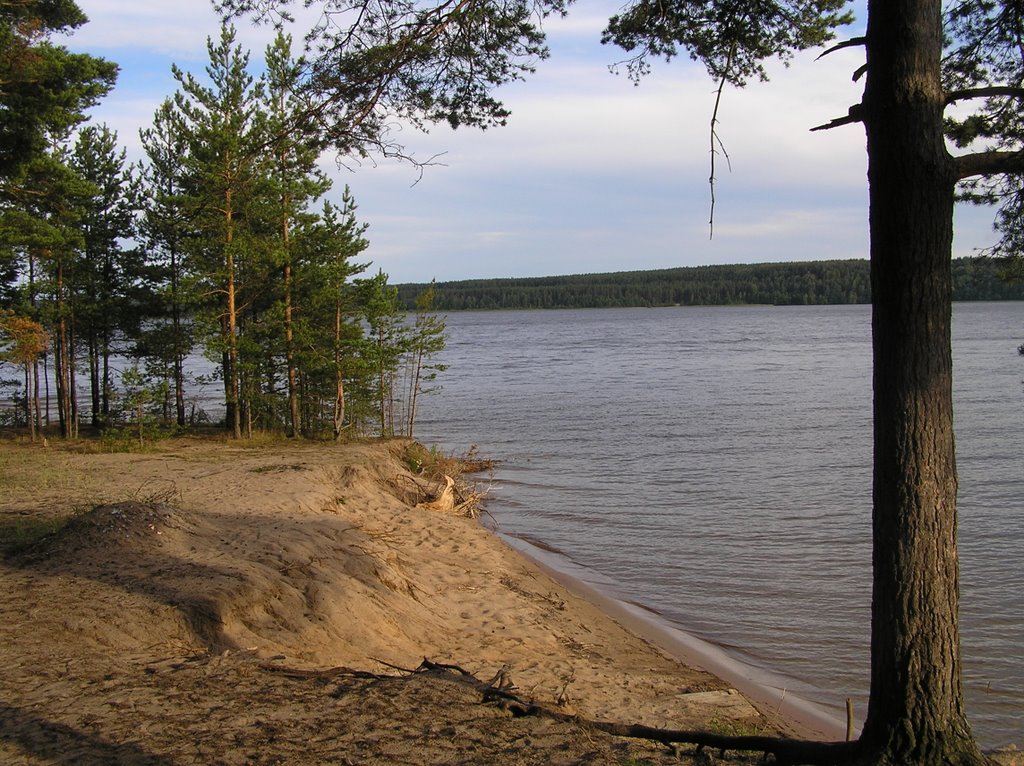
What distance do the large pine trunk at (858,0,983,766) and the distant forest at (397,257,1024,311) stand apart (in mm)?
110201

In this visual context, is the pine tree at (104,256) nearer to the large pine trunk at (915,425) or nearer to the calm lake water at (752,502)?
the calm lake water at (752,502)

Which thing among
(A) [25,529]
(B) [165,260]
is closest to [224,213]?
(B) [165,260]

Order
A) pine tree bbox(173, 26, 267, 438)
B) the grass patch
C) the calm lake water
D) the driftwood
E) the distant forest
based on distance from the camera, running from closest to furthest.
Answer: the driftwood → the grass patch → the calm lake water → pine tree bbox(173, 26, 267, 438) → the distant forest

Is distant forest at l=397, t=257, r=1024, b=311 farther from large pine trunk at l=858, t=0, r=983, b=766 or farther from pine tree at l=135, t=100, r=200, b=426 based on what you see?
large pine trunk at l=858, t=0, r=983, b=766

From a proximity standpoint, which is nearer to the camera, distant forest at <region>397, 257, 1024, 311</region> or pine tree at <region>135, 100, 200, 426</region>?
pine tree at <region>135, 100, 200, 426</region>

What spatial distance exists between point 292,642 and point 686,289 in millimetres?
156661

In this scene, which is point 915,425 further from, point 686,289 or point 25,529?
point 686,289

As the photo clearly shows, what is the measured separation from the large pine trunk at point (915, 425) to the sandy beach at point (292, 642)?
1306 mm

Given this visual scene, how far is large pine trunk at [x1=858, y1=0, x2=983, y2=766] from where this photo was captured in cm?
451

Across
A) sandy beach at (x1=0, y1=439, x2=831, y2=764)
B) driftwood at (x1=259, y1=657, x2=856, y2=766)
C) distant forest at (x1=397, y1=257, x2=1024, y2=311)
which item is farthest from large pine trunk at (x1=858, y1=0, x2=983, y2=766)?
distant forest at (x1=397, y1=257, x2=1024, y2=311)

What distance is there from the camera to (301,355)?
22.0 m

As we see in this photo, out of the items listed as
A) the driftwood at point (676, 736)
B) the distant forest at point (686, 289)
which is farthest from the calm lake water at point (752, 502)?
the distant forest at point (686, 289)

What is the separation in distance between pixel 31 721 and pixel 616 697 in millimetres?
4578

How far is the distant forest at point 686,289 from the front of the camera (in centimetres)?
13900
